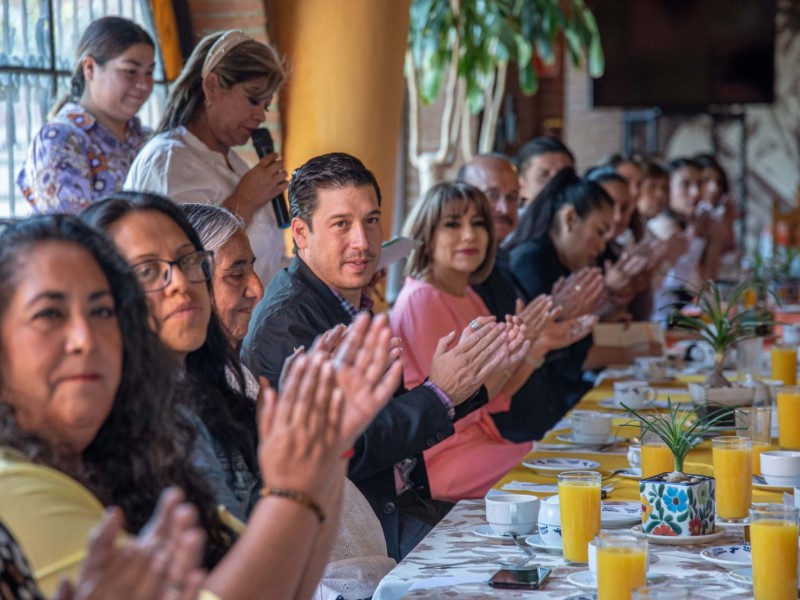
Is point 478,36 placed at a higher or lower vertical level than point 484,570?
higher

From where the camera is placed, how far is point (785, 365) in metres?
3.36

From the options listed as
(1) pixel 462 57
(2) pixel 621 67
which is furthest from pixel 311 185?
(2) pixel 621 67

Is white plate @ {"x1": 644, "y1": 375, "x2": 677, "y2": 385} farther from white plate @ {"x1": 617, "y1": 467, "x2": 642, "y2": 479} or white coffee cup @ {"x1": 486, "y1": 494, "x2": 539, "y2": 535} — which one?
white coffee cup @ {"x1": 486, "y1": 494, "x2": 539, "y2": 535}

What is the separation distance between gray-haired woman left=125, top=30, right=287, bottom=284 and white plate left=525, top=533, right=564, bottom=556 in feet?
4.19

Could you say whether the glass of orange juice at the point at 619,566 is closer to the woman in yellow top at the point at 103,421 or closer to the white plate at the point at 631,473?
the woman in yellow top at the point at 103,421

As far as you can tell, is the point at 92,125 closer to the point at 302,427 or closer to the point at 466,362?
the point at 466,362

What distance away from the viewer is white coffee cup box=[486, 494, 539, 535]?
1.88m

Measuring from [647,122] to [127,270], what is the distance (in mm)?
9610

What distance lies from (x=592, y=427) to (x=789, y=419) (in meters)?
0.44

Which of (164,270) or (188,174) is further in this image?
(188,174)

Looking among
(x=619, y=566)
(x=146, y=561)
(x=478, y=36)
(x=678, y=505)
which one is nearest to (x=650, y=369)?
(x=678, y=505)

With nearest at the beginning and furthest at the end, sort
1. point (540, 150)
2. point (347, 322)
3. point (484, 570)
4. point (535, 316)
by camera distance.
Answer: point (484, 570) → point (347, 322) → point (535, 316) → point (540, 150)

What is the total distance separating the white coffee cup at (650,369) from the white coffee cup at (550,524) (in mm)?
1908

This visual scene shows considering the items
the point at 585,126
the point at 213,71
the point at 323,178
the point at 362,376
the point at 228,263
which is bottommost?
the point at 362,376
